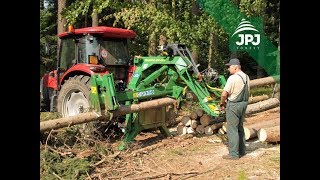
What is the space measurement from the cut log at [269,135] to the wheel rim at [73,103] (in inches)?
131

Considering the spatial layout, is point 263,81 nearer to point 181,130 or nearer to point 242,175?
point 181,130

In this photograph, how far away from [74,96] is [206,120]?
8.73 ft

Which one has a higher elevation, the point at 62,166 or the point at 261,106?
the point at 261,106

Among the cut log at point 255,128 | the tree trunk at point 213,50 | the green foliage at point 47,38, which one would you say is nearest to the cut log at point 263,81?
the tree trunk at point 213,50

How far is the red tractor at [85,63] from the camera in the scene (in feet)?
27.0

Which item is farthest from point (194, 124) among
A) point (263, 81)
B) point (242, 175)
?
point (263, 81)

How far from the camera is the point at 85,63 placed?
8.43 meters

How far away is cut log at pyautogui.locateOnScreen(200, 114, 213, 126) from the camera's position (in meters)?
8.62

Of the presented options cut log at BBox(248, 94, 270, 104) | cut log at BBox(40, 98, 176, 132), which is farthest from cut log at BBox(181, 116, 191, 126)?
cut log at BBox(248, 94, 270, 104)

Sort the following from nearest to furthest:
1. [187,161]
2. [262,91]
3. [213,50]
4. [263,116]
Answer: [187,161]
[263,116]
[262,91]
[213,50]
